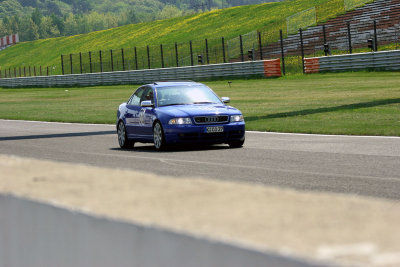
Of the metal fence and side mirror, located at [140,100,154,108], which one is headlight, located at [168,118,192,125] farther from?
the metal fence

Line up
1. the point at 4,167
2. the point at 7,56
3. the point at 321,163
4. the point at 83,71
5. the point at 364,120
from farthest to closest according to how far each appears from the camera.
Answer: the point at 7,56
the point at 83,71
the point at 364,120
the point at 321,163
the point at 4,167

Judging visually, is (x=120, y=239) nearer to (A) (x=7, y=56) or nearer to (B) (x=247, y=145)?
(B) (x=247, y=145)

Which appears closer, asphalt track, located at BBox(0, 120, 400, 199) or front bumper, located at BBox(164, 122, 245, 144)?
asphalt track, located at BBox(0, 120, 400, 199)

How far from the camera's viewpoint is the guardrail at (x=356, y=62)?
40719 millimetres

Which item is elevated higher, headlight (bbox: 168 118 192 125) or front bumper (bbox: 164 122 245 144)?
headlight (bbox: 168 118 192 125)

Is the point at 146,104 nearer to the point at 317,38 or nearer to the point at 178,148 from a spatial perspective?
the point at 178,148

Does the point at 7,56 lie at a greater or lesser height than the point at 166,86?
greater

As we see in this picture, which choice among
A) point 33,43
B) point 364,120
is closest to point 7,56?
point 33,43

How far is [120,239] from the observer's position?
250cm

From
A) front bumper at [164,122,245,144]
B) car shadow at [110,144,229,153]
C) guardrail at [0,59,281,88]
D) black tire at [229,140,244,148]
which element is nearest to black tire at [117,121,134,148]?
car shadow at [110,144,229,153]

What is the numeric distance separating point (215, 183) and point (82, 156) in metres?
13.3

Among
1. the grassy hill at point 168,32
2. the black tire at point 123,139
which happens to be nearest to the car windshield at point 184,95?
the black tire at point 123,139

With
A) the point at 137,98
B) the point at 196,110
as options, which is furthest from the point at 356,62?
the point at 196,110

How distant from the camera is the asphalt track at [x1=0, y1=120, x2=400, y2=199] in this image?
10.8m
